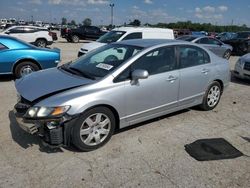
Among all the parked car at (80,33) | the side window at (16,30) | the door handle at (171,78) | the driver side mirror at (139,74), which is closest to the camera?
the driver side mirror at (139,74)

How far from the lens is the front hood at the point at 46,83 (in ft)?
12.2

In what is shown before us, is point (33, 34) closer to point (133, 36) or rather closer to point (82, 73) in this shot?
point (133, 36)

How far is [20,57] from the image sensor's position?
300 inches

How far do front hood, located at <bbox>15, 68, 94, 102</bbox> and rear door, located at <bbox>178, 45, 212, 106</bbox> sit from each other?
6.11 ft

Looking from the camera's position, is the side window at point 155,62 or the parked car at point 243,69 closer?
the side window at point 155,62

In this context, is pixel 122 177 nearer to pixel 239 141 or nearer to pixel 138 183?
pixel 138 183

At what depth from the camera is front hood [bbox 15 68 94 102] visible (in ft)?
12.2

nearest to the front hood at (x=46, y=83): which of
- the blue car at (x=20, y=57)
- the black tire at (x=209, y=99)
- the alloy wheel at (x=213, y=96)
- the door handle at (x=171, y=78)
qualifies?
the door handle at (x=171, y=78)

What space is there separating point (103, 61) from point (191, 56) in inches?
69.3

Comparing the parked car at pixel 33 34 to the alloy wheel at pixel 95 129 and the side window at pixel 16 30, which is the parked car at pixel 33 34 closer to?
the side window at pixel 16 30

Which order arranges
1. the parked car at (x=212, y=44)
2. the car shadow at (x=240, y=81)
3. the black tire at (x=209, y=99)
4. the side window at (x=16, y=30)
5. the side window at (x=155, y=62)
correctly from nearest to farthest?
the side window at (x=155, y=62)
the black tire at (x=209, y=99)
the car shadow at (x=240, y=81)
the parked car at (x=212, y=44)
the side window at (x=16, y=30)

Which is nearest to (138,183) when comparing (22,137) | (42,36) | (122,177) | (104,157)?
(122,177)

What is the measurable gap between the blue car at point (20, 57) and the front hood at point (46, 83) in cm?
346

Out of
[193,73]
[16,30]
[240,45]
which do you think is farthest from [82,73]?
[240,45]
